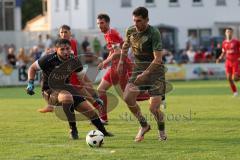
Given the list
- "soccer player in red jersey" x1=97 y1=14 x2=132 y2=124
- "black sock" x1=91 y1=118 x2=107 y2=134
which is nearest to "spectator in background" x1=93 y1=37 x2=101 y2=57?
"soccer player in red jersey" x1=97 y1=14 x2=132 y2=124

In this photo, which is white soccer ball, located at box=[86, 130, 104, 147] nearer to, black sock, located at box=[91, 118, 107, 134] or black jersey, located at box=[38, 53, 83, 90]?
black sock, located at box=[91, 118, 107, 134]

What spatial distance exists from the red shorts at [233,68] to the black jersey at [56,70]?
11167mm

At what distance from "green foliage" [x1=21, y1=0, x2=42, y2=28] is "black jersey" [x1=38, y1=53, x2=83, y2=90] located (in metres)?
73.8

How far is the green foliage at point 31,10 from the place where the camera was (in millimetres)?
87125

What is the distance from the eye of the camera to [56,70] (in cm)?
1320

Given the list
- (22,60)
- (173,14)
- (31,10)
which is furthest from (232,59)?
(31,10)

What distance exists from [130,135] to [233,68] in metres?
11.1

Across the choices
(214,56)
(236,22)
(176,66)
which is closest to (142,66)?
(176,66)

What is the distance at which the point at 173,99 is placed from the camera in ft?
77.7

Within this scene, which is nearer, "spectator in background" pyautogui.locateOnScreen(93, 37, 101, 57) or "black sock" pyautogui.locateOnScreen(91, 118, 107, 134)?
"black sock" pyautogui.locateOnScreen(91, 118, 107, 134)

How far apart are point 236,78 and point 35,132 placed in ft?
35.6

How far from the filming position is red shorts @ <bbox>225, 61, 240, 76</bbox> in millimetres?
23922

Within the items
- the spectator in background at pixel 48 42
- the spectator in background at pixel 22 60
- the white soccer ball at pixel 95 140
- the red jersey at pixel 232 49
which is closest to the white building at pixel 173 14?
the spectator in background at pixel 48 42

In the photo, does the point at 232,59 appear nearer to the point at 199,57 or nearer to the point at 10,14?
the point at 199,57
